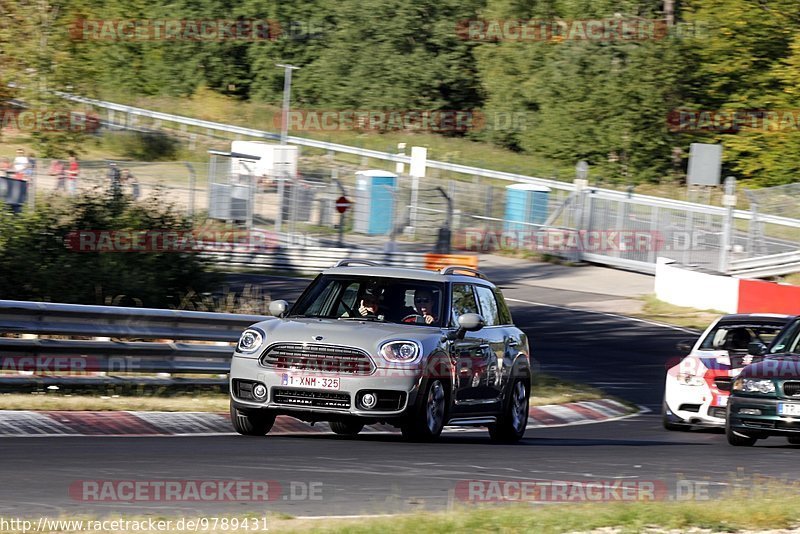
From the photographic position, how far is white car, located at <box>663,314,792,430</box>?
51.7ft

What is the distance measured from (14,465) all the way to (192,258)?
13.9 meters

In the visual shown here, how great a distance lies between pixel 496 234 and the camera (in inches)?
1774

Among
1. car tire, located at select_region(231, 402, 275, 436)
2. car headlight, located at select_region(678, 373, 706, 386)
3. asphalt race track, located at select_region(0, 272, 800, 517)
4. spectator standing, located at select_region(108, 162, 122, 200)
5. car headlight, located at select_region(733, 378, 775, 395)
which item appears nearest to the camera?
asphalt race track, located at select_region(0, 272, 800, 517)

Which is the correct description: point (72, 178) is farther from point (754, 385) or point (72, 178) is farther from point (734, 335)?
point (754, 385)

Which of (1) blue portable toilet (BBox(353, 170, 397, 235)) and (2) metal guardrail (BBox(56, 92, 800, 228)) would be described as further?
(1) blue portable toilet (BBox(353, 170, 397, 235))

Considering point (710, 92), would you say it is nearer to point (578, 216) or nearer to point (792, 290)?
point (578, 216)

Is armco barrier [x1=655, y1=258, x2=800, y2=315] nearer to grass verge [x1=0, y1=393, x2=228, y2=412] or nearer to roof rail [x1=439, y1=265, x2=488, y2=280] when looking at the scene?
roof rail [x1=439, y1=265, x2=488, y2=280]

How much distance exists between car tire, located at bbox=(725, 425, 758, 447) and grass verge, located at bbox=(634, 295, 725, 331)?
17.1 meters

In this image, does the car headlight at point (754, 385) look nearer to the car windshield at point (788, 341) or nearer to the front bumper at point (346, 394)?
the car windshield at point (788, 341)

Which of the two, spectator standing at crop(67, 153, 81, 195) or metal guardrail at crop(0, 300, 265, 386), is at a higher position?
spectator standing at crop(67, 153, 81, 195)

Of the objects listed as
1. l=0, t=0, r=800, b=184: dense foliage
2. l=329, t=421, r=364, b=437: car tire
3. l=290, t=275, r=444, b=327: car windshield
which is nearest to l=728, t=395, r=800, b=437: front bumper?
l=290, t=275, r=444, b=327: car windshield

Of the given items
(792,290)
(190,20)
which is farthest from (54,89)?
(190,20)

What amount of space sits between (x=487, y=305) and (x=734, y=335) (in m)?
4.38

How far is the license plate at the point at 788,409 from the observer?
13.4m
